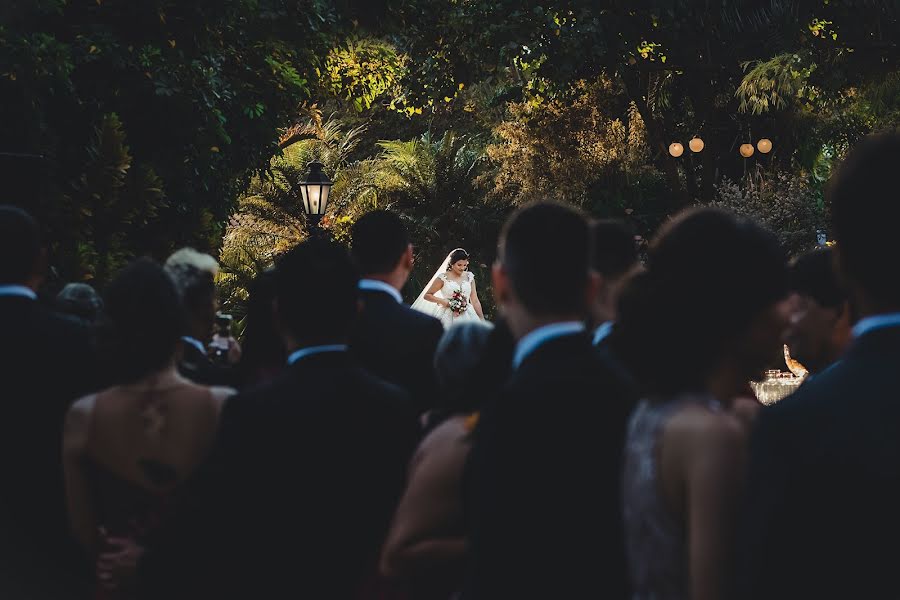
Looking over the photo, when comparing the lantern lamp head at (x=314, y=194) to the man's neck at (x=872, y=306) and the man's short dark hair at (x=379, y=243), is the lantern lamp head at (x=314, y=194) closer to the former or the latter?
the man's short dark hair at (x=379, y=243)

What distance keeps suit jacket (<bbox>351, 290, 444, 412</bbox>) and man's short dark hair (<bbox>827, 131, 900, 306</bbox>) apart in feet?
10.4

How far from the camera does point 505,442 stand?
290cm

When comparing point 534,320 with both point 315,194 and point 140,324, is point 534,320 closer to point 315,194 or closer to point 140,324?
point 140,324

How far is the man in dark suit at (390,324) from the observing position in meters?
5.68

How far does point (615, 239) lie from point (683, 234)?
2544 millimetres

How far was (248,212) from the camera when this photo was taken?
115ft

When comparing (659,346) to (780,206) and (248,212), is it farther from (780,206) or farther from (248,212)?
(248,212)

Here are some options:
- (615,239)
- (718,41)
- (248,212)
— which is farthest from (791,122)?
(615,239)

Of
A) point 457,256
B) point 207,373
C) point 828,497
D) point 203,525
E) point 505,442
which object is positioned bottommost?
point 203,525

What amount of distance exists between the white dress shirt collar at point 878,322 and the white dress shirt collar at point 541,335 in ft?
2.21

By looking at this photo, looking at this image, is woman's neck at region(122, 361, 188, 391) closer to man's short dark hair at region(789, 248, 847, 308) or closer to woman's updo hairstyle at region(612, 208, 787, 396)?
woman's updo hairstyle at region(612, 208, 787, 396)

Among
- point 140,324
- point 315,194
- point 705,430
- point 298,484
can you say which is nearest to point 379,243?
point 140,324

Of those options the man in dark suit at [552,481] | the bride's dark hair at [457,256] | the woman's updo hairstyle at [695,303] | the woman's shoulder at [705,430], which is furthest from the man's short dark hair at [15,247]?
the bride's dark hair at [457,256]

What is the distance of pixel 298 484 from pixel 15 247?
1.83m
